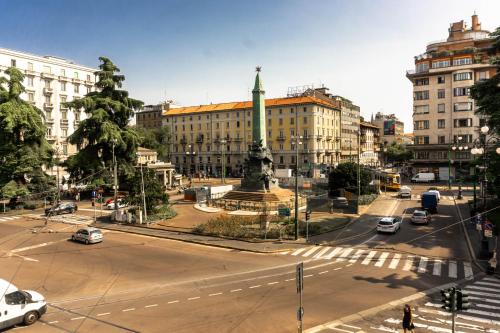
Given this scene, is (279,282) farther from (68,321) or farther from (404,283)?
(68,321)

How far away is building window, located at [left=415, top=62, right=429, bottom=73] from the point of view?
80250 millimetres

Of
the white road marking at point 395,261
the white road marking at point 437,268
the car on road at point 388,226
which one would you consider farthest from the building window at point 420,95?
the white road marking at point 437,268

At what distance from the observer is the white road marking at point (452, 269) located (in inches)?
850

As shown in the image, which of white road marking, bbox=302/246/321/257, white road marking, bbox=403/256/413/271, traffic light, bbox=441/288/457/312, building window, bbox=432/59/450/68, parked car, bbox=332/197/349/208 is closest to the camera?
traffic light, bbox=441/288/457/312

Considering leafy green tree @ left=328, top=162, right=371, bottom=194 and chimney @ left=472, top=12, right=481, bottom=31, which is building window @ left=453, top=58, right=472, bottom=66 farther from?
leafy green tree @ left=328, top=162, right=371, bottom=194

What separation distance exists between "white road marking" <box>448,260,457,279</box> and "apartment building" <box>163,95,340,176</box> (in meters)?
60.2

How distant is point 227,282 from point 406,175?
8269 cm

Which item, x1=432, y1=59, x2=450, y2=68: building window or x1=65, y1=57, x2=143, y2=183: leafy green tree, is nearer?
x1=65, y1=57, x2=143, y2=183: leafy green tree

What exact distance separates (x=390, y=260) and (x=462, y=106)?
64162 mm

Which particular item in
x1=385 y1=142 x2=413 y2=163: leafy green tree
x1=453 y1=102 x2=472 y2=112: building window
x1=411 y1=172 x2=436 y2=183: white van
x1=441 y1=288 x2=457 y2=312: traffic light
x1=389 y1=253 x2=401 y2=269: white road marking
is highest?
x1=453 y1=102 x2=472 y2=112: building window

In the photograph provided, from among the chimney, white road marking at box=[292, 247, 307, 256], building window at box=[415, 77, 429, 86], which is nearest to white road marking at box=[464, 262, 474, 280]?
white road marking at box=[292, 247, 307, 256]

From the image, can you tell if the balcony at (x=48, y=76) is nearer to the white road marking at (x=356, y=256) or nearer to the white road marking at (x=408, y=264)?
the white road marking at (x=356, y=256)

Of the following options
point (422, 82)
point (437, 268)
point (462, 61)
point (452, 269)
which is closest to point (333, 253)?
point (437, 268)

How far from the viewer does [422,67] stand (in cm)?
8081
